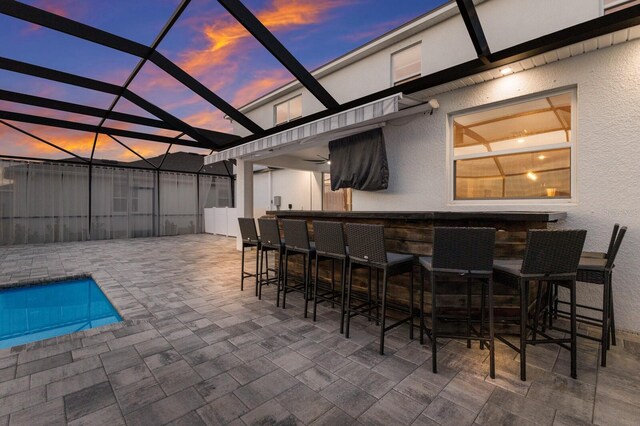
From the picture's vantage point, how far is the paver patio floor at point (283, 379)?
1.68 metres

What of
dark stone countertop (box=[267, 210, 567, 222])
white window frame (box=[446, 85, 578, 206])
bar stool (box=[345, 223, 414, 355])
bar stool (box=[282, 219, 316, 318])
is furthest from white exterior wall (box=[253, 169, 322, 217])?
bar stool (box=[345, 223, 414, 355])

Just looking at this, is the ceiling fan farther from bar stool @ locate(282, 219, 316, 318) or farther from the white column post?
bar stool @ locate(282, 219, 316, 318)

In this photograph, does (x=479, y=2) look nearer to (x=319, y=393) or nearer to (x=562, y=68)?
(x=562, y=68)

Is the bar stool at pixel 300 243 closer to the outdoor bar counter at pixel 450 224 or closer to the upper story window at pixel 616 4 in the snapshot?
the outdoor bar counter at pixel 450 224

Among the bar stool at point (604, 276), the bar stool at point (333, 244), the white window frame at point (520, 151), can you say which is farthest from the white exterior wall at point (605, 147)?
the bar stool at point (333, 244)

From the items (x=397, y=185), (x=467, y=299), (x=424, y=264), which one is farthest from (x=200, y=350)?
(x=397, y=185)

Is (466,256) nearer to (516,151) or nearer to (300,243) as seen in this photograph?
(300,243)

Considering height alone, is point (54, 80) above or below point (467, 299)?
above

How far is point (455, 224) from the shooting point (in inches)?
109

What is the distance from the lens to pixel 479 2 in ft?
12.3

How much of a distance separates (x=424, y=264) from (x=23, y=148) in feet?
40.6

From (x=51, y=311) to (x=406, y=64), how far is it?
659cm

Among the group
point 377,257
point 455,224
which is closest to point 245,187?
point 377,257

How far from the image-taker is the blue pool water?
335 cm
